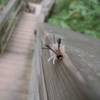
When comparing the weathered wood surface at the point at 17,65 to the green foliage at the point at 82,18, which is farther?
the green foliage at the point at 82,18

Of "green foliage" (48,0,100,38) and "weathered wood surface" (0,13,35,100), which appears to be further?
"green foliage" (48,0,100,38)

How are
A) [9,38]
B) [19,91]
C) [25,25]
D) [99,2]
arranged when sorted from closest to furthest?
[19,91]
[9,38]
[99,2]
[25,25]

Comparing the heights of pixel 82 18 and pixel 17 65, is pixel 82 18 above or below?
above

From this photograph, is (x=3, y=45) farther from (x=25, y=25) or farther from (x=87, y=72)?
(x=87, y=72)

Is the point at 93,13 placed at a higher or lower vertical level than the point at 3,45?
higher

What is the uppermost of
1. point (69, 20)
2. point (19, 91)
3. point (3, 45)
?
point (69, 20)

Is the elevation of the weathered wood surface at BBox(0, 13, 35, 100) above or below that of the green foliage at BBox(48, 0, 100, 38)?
below

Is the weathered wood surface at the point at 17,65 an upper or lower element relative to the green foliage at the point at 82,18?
lower

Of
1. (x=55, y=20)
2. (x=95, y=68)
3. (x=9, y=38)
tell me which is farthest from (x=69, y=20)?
(x=95, y=68)
